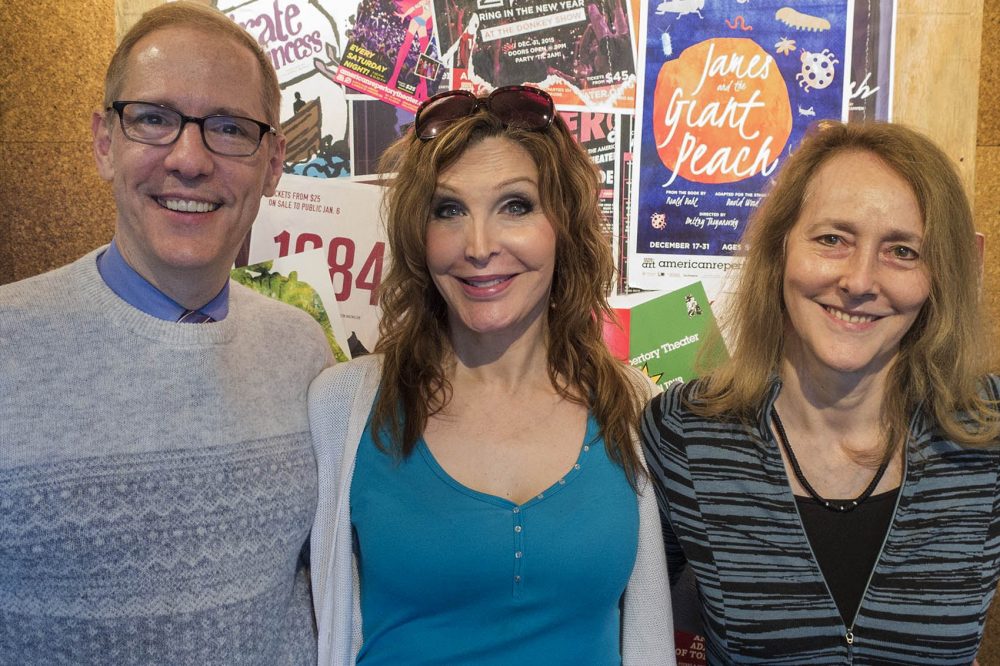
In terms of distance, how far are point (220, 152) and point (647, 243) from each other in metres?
1.26

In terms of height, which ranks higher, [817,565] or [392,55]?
[392,55]

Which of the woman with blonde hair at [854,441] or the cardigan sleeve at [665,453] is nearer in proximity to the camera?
the woman with blonde hair at [854,441]


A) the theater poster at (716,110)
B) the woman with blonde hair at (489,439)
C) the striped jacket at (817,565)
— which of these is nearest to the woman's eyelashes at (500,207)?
the woman with blonde hair at (489,439)

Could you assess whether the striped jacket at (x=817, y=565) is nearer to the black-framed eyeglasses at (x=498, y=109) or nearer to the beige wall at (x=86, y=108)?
the black-framed eyeglasses at (x=498, y=109)

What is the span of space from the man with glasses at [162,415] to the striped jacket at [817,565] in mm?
762

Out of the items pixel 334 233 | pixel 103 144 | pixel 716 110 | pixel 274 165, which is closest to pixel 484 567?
pixel 274 165

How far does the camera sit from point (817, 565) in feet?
4.60

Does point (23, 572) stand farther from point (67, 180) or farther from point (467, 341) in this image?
point (67, 180)

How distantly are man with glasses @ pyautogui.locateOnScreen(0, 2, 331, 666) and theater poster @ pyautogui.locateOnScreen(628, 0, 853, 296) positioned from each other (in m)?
1.14

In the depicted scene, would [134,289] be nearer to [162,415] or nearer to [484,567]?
[162,415]

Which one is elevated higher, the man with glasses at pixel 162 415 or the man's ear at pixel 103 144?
the man's ear at pixel 103 144

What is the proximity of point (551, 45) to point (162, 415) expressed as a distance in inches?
58.5

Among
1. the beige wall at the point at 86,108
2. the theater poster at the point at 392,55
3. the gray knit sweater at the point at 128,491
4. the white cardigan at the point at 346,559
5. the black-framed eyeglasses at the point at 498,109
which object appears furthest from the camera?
the theater poster at the point at 392,55

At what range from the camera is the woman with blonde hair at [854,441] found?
1.39 m
